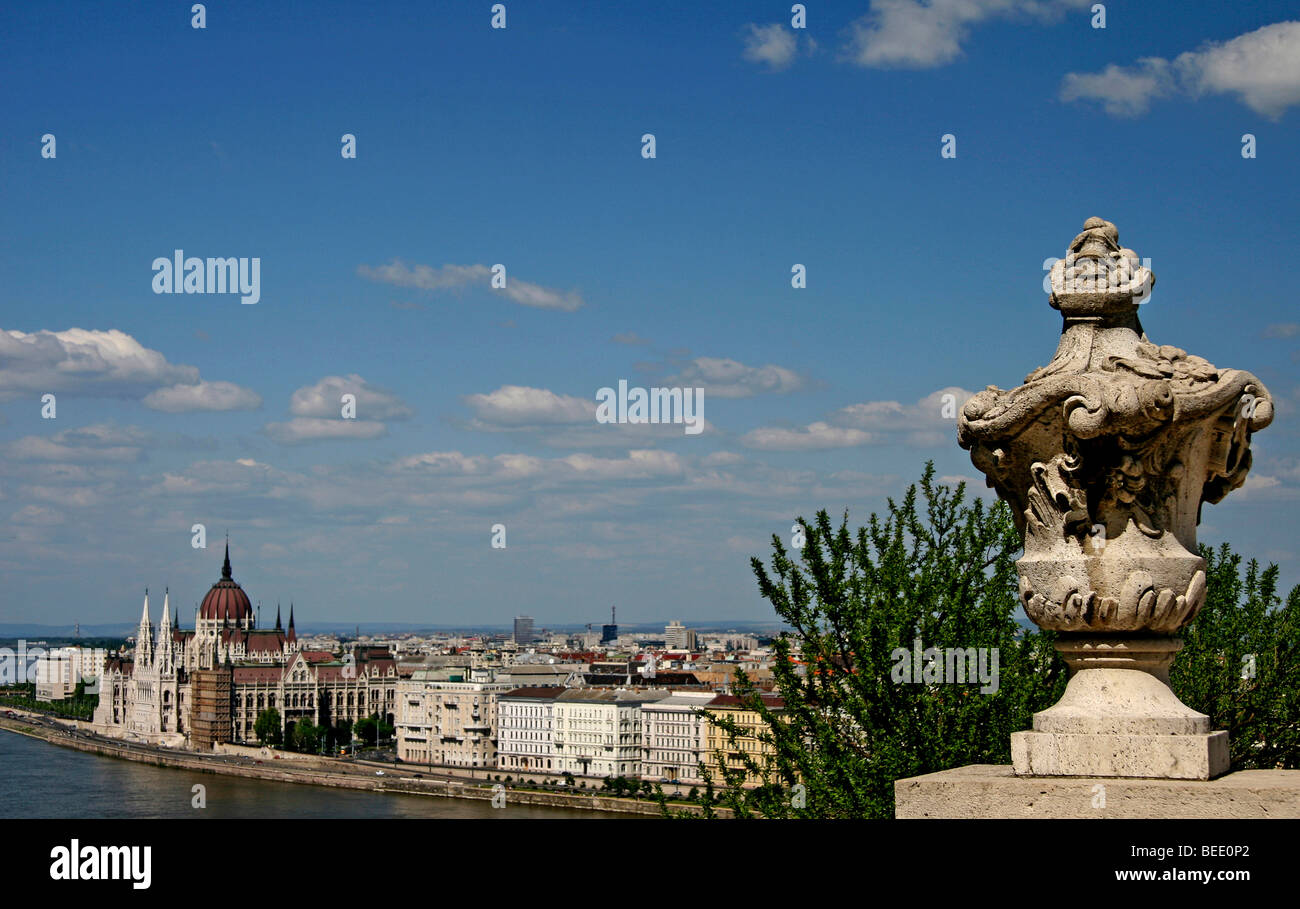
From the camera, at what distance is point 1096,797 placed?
343 centimetres

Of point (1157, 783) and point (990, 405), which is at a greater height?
point (990, 405)

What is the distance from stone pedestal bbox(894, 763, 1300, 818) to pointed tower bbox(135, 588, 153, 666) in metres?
106

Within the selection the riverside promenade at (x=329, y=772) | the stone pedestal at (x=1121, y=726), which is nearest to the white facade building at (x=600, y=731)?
the riverside promenade at (x=329, y=772)

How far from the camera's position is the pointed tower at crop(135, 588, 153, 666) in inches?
4087

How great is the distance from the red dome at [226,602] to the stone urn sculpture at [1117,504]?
10712cm

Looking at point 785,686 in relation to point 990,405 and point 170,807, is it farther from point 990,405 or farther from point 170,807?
point 170,807

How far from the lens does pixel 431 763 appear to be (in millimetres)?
81875

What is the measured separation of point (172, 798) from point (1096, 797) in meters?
60.4

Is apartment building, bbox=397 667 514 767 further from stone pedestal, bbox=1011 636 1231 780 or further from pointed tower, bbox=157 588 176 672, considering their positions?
stone pedestal, bbox=1011 636 1231 780

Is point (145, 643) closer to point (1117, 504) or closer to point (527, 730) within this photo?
point (527, 730)

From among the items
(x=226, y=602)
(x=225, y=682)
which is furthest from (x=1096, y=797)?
(x=226, y=602)

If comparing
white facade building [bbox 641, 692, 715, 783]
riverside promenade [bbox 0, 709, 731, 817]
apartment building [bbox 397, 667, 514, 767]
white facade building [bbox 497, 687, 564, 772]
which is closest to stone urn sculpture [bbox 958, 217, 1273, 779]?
riverside promenade [bbox 0, 709, 731, 817]
